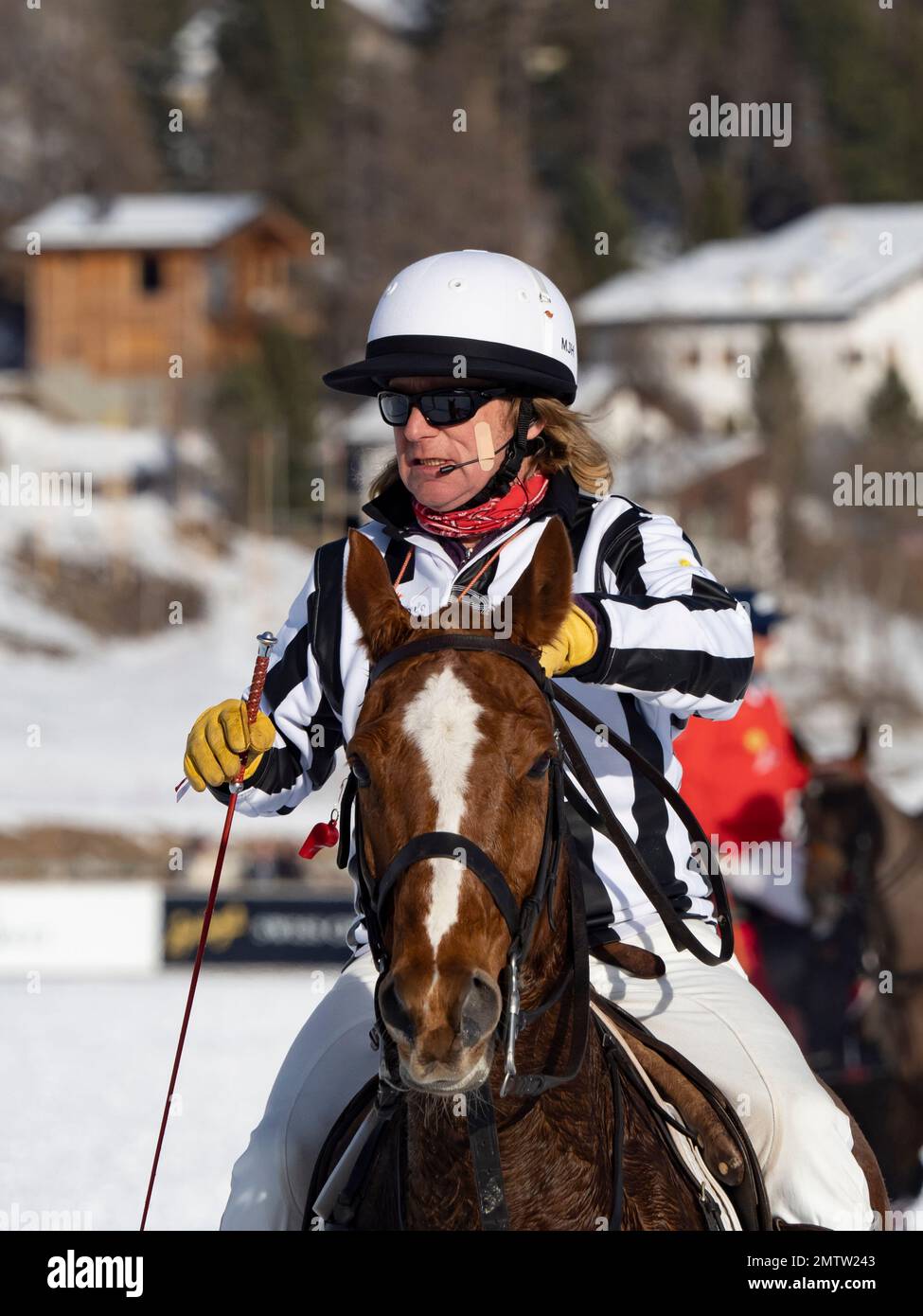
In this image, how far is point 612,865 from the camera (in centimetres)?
338

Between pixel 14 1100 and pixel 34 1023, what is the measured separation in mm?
2175

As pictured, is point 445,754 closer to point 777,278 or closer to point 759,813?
point 759,813

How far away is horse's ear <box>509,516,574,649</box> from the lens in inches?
106

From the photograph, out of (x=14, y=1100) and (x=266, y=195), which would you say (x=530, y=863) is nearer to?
(x=14, y=1100)

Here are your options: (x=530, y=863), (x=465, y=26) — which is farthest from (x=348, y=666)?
(x=465, y=26)

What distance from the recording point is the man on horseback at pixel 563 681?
329 cm

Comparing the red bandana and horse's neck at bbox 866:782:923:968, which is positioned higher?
the red bandana

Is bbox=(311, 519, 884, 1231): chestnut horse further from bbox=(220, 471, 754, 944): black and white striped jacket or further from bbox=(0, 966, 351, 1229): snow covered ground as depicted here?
bbox=(0, 966, 351, 1229): snow covered ground

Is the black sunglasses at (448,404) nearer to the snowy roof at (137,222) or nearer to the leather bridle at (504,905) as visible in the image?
the leather bridle at (504,905)

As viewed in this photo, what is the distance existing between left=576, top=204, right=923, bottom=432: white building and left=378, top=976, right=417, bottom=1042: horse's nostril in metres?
46.6

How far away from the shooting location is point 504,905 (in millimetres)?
2535

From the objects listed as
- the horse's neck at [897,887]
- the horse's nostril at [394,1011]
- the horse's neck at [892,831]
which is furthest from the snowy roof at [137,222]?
the horse's nostril at [394,1011]

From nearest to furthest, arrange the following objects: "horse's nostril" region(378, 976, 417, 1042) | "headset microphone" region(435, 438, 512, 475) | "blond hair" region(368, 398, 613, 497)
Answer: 1. "horse's nostril" region(378, 976, 417, 1042)
2. "headset microphone" region(435, 438, 512, 475)
3. "blond hair" region(368, 398, 613, 497)

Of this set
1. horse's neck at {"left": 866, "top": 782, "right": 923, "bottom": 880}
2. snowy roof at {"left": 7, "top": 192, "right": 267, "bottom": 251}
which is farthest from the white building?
horse's neck at {"left": 866, "top": 782, "right": 923, "bottom": 880}
